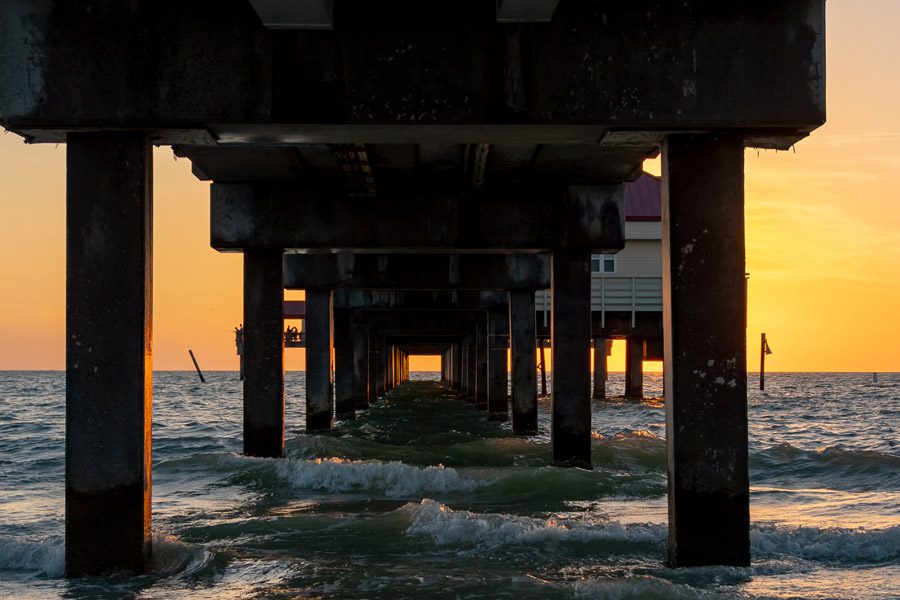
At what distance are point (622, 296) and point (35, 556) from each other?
31056 millimetres

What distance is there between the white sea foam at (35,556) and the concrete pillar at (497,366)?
22116 mm

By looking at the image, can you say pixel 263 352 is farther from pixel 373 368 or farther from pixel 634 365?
pixel 634 365

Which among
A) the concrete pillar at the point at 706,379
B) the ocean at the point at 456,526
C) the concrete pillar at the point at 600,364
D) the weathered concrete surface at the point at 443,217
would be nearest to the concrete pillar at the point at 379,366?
the concrete pillar at the point at 600,364

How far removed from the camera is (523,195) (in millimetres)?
15508

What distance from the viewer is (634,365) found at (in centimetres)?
5341

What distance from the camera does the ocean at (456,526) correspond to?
770 cm

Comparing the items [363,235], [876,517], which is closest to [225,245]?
[363,235]

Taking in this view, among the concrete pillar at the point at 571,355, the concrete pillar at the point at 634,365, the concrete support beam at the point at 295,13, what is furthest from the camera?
the concrete pillar at the point at 634,365

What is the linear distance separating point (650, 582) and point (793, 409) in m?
43.9

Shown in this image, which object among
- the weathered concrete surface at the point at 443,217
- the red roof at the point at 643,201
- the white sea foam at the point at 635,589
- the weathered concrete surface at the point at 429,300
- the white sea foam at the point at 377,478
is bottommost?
the white sea foam at the point at 377,478

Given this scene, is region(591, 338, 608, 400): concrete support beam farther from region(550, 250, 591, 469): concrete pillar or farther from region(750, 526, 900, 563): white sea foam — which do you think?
region(750, 526, 900, 563): white sea foam

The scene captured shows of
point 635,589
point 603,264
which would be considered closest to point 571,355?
point 635,589

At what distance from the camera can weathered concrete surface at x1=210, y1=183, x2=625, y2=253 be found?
15445 mm

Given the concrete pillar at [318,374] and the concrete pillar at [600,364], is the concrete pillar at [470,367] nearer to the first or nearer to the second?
the concrete pillar at [600,364]
